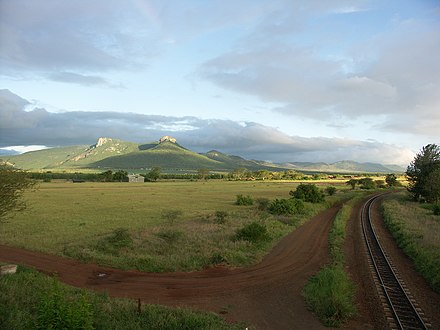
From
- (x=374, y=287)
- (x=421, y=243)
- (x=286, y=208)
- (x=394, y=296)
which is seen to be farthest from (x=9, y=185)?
(x=286, y=208)

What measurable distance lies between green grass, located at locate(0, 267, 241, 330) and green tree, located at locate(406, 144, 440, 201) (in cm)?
6215

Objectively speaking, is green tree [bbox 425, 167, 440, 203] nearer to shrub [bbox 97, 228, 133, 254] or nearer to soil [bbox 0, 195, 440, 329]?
soil [bbox 0, 195, 440, 329]

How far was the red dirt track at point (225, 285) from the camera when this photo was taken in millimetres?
13891

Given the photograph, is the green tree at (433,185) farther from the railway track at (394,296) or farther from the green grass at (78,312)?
the green grass at (78,312)

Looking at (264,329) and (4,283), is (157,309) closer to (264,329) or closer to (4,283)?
(264,329)

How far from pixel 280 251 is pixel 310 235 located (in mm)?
7197

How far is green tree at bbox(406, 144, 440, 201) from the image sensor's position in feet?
204

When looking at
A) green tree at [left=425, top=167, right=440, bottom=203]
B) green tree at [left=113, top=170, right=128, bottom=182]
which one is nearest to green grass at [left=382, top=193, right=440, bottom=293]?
green tree at [left=425, top=167, right=440, bottom=203]

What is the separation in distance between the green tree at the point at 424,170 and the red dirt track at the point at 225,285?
167 ft

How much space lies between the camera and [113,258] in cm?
2075

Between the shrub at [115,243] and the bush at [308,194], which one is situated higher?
the bush at [308,194]

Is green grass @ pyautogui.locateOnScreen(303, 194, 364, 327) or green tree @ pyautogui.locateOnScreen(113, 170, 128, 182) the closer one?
green grass @ pyautogui.locateOnScreen(303, 194, 364, 327)

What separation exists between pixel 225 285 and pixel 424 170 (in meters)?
60.9

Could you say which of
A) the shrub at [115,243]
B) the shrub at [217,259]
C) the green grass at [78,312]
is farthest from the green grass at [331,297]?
the shrub at [115,243]
